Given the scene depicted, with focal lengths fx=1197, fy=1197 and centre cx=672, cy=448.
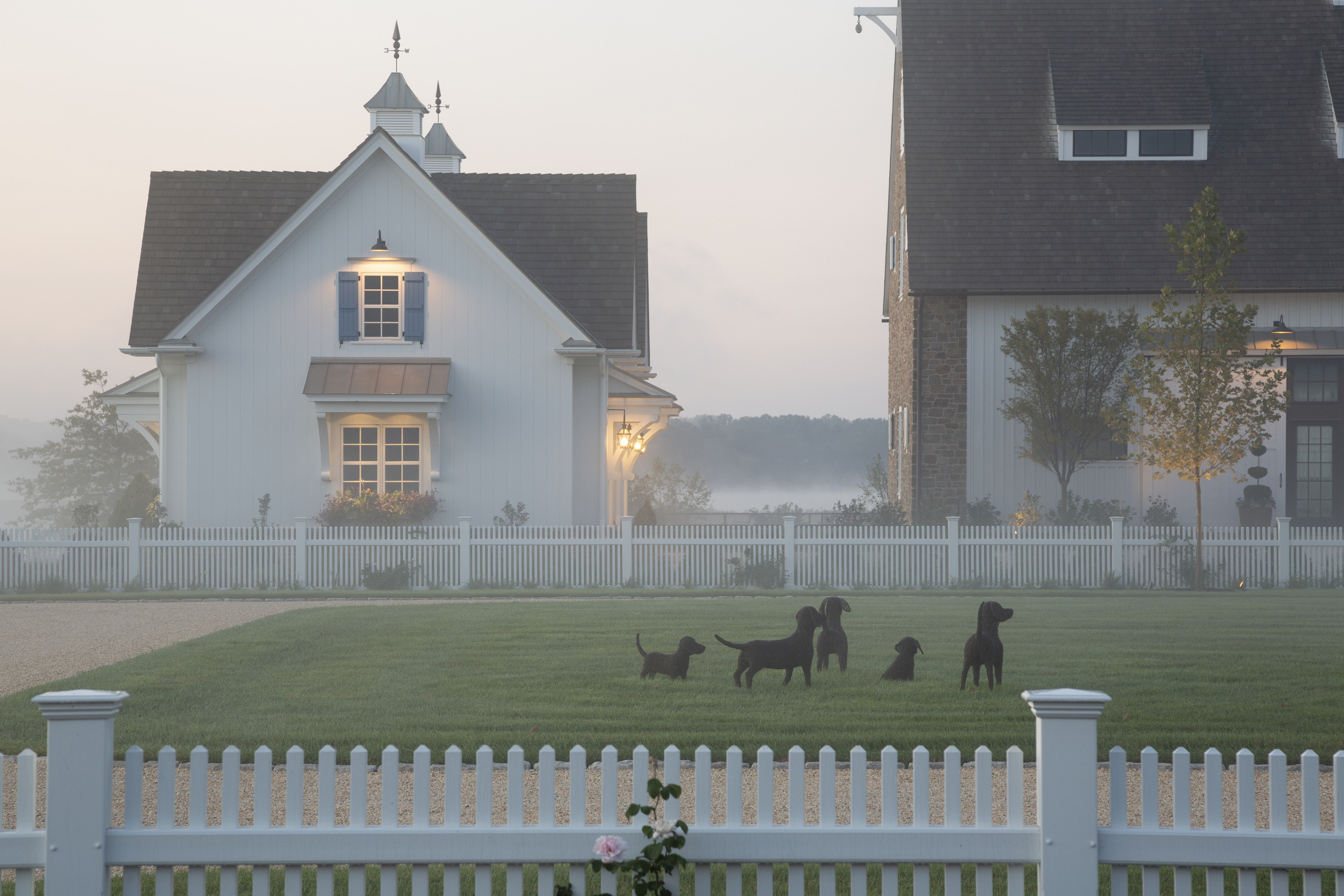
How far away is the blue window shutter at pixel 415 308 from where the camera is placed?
71.1 ft

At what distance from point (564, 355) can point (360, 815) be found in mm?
17802

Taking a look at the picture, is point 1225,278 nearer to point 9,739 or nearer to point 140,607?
point 140,607

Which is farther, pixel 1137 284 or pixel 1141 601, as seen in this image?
pixel 1137 284

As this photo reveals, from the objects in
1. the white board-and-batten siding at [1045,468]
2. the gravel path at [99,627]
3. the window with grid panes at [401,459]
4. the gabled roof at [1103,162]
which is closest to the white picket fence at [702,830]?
the gravel path at [99,627]

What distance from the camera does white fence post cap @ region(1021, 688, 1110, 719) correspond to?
13.5ft

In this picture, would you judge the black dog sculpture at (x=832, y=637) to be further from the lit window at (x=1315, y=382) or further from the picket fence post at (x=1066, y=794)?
the lit window at (x=1315, y=382)

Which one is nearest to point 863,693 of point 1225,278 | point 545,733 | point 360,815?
point 545,733

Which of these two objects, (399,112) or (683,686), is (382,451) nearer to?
(399,112)

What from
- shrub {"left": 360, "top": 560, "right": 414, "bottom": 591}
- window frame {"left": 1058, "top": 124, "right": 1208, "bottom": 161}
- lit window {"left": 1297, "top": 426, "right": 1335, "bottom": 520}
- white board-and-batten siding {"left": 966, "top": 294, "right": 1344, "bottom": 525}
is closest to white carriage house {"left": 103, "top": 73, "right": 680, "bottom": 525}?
shrub {"left": 360, "top": 560, "right": 414, "bottom": 591}

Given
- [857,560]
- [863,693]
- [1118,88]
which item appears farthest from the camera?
[1118,88]

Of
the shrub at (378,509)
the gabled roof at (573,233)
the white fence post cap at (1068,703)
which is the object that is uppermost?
the gabled roof at (573,233)

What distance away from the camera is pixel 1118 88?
24.1m

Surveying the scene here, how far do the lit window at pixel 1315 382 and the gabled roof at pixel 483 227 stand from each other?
1283 cm

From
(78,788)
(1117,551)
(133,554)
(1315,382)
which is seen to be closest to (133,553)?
(133,554)
